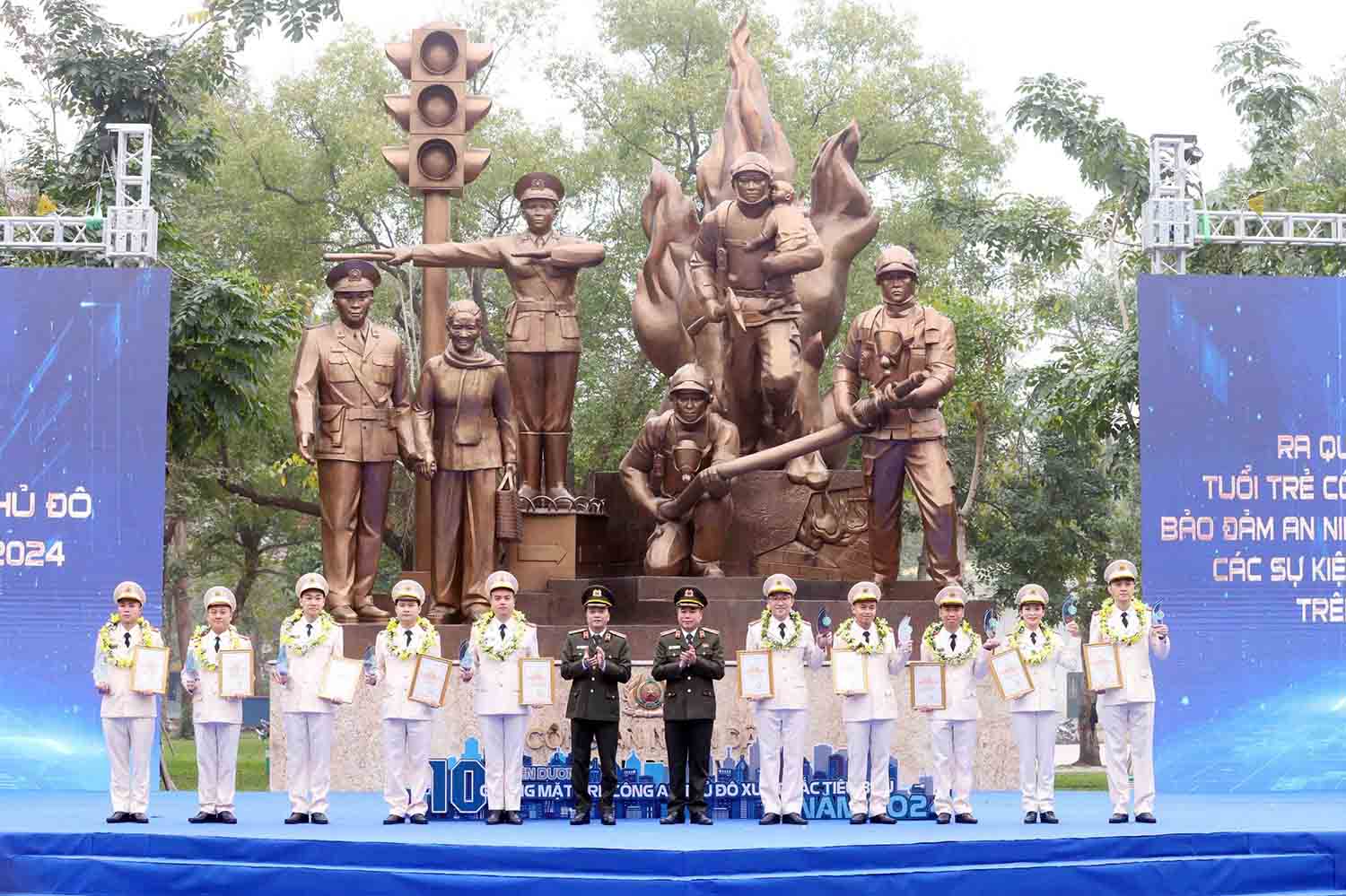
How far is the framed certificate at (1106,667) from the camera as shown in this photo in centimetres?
1014

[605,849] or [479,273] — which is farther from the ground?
[479,273]

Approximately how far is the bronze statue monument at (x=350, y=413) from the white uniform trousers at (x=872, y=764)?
3.37 meters

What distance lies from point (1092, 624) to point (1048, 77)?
30.0 ft

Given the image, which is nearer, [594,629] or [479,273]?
[594,629]

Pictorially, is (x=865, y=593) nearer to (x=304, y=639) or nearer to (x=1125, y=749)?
(x=1125, y=749)

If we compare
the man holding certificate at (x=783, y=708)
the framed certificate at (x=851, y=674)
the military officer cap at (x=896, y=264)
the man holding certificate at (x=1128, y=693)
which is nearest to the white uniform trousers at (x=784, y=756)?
the man holding certificate at (x=783, y=708)

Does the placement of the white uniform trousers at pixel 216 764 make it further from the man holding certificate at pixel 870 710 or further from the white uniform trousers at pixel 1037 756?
the white uniform trousers at pixel 1037 756

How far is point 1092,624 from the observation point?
1052 cm

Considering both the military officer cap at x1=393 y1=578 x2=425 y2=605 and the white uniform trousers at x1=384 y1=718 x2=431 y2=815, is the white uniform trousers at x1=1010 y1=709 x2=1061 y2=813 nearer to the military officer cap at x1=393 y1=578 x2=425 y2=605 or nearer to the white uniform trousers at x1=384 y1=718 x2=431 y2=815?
the white uniform trousers at x1=384 y1=718 x2=431 y2=815

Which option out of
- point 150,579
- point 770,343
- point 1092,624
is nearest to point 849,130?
point 770,343

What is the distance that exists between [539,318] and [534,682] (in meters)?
3.29

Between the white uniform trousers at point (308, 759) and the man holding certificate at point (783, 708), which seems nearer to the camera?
the white uniform trousers at point (308, 759)

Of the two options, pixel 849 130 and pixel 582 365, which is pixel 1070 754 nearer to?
pixel 582 365

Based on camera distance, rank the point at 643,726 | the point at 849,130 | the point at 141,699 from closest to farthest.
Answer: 1. the point at 141,699
2. the point at 643,726
3. the point at 849,130
